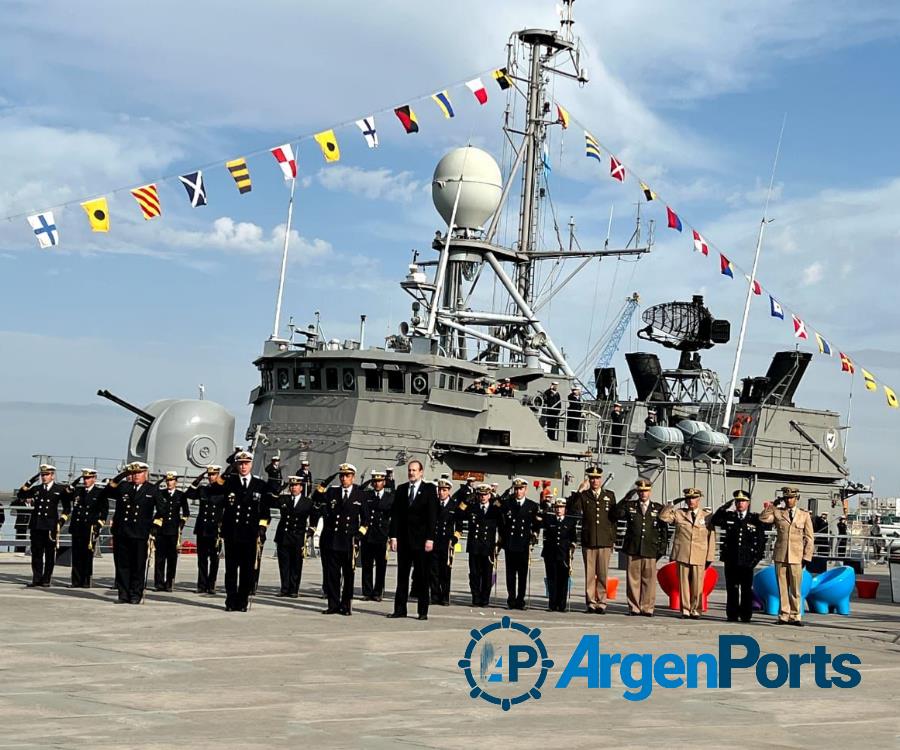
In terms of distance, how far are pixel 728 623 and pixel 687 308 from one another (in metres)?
22.6

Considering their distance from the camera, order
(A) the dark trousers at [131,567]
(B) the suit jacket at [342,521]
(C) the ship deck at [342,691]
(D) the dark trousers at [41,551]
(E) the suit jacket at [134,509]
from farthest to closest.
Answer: (D) the dark trousers at [41,551] → (E) the suit jacket at [134,509] → (A) the dark trousers at [131,567] → (B) the suit jacket at [342,521] → (C) the ship deck at [342,691]

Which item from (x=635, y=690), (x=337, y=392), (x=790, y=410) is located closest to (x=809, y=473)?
(x=790, y=410)

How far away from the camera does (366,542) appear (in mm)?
13539

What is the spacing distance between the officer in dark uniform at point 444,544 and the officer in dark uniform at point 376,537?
0.58m

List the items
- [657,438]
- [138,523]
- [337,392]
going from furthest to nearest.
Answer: [657,438]
[337,392]
[138,523]

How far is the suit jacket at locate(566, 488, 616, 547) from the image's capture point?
1359 centimetres

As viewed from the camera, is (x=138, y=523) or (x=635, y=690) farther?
(x=138, y=523)

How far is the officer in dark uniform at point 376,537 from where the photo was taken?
13.3 metres

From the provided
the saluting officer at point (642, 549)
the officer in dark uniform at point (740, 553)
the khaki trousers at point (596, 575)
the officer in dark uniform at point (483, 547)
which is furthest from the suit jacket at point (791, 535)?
the officer in dark uniform at point (483, 547)

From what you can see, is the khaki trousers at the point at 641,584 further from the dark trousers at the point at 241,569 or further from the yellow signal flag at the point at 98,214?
the yellow signal flag at the point at 98,214

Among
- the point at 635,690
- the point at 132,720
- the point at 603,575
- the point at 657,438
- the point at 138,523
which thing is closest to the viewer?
the point at 132,720

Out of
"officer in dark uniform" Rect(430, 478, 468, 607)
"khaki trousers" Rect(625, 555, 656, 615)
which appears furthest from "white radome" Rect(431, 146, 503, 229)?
"khaki trousers" Rect(625, 555, 656, 615)

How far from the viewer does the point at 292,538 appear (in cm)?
1408

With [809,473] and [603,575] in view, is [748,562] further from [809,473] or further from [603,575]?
[809,473]
